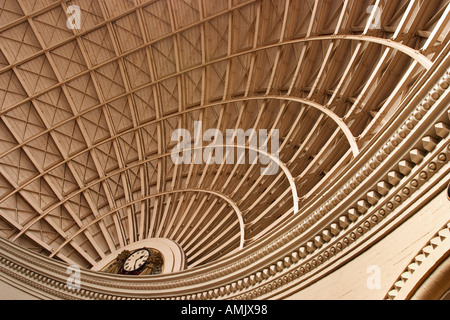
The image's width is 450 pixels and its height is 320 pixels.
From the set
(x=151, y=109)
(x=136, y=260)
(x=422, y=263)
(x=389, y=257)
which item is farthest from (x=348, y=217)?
(x=151, y=109)

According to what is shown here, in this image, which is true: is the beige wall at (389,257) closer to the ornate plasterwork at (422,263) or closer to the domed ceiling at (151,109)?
the ornate plasterwork at (422,263)

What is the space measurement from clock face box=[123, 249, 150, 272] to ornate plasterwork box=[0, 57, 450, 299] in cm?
647

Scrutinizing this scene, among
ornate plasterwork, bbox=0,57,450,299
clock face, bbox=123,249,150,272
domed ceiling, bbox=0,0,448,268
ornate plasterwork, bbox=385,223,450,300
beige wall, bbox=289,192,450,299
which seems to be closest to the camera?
ornate plasterwork, bbox=385,223,450,300

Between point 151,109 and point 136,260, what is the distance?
1271 cm

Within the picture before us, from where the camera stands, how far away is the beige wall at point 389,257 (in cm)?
908

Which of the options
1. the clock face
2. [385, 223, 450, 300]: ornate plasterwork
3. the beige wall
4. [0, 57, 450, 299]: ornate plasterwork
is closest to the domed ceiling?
the clock face

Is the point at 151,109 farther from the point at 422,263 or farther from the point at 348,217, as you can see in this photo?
the point at 422,263

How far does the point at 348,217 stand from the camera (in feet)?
39.1

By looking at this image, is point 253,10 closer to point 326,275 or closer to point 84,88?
point 84,88

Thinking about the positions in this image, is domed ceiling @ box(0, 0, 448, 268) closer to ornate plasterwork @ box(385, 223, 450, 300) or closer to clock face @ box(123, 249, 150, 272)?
clock face @ box(123, 249, 150, 272)

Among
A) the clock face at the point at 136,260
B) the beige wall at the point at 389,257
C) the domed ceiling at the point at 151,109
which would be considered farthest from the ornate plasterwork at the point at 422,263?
the clock face at the point at 136,260

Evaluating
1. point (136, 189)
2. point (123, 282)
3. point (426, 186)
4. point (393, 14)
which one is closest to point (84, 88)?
point (136, 189)

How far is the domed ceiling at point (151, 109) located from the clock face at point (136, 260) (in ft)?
7.35

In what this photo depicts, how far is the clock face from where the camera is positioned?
25.0 metres
